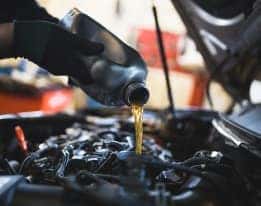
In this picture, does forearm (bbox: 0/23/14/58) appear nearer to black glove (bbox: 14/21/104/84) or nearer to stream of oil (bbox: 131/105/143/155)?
black glove (bbox: 14/21/104/84)

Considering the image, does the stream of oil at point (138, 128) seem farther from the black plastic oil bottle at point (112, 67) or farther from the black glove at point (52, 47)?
the black glove at point (52, 47)

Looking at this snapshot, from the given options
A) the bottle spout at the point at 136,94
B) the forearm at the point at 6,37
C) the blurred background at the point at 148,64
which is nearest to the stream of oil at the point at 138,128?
the bottle spout at the point at 136,94

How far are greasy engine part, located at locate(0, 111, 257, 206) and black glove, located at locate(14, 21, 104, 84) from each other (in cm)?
26

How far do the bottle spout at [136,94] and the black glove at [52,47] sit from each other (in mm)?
140

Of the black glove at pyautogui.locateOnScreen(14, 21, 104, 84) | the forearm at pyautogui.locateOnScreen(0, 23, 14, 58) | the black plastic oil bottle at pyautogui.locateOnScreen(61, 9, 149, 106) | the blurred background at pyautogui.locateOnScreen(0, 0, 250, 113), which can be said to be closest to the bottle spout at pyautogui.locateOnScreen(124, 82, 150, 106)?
the black plastic oil bottle at pyautogui.locateOnScreen(61, 9, 149, 106)

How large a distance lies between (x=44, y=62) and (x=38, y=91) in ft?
7.29

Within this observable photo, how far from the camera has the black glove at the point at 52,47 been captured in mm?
979

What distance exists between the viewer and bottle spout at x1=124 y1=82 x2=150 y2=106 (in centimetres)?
106

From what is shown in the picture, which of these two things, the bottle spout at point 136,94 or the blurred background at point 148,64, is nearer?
the bottle spout at point 136,94

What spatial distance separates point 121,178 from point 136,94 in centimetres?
32

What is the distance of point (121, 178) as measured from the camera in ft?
2.66

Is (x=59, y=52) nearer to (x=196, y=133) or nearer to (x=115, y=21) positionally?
(x=196, y=133)

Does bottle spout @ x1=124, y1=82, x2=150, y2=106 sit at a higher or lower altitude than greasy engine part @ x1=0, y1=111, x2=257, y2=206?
higher

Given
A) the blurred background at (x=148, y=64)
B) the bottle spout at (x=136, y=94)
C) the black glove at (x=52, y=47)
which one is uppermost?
the black glove at (x=52, y=47)
